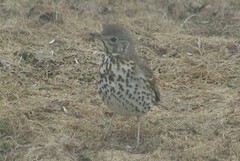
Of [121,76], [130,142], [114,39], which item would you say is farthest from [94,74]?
[121,76]

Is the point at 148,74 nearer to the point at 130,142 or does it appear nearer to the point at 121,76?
the point at 121,76

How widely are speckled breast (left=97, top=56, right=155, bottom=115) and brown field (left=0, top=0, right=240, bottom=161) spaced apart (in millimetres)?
390

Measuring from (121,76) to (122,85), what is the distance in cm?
8

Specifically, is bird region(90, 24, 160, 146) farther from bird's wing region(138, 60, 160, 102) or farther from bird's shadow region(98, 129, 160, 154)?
bird's shadow region(98, 129, 160, 154)

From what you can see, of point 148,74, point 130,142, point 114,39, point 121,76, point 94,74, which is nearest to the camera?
point 121,76

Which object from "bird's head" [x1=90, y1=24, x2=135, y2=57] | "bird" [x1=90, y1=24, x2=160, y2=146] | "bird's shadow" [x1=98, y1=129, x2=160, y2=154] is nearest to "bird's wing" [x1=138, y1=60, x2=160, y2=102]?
"bird" [x1=90, y1=24, x2=160, y2=146]

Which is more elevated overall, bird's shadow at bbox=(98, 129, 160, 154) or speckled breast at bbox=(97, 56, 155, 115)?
speckled breast at bbox=(97, 56, 155, 115)

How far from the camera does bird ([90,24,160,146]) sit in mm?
6078

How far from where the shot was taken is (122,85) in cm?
607

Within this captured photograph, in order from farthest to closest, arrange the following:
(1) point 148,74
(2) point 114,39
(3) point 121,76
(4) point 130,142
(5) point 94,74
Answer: (5) point 94,74
(4) point 130,142
(1) point 148,74
(2) point 114,39
(3) point 121,76

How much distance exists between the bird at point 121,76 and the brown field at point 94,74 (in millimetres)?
400

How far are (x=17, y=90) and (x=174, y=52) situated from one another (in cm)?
223

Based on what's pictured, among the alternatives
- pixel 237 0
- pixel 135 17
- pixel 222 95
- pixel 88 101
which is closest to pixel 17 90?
pixel 88 101

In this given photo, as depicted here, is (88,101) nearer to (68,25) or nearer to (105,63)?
(105,63)
